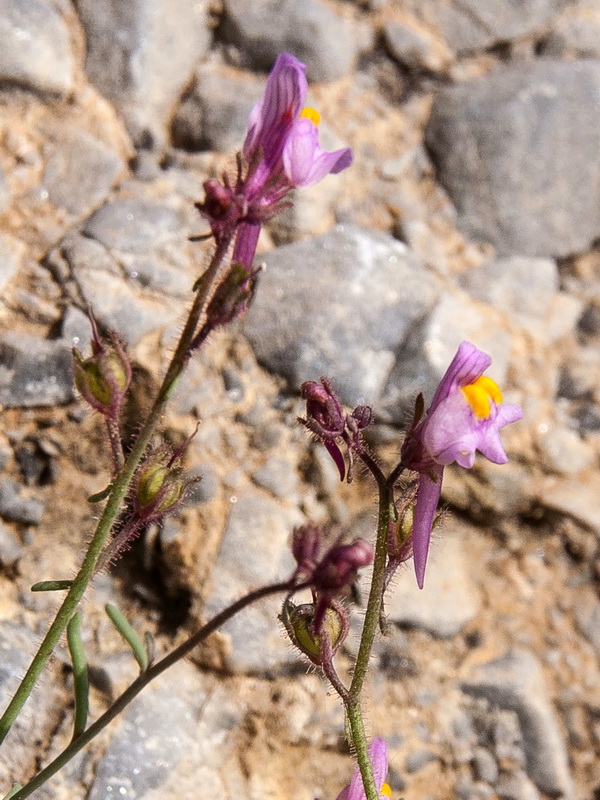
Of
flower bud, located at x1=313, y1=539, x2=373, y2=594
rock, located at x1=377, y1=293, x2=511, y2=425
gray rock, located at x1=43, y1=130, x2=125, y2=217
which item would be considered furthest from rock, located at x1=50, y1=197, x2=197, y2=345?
flower bud, located at x1=313, y1=539, x2=373, y2=594

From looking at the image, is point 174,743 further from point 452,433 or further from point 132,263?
point 132,263

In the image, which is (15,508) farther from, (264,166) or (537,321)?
(537,321)

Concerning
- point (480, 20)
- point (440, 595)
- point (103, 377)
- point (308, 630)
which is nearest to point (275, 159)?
point (103, 377)

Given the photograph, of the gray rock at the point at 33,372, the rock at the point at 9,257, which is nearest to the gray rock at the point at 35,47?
the rock at the point at 9,257

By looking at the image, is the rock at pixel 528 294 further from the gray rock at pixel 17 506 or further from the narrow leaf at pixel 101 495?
the narrow leaf at pixel 101 495

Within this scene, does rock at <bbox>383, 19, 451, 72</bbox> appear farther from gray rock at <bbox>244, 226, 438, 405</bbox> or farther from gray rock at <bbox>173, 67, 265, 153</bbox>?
gray rock at <bbox>244, 226, 438, 405</bbox>
